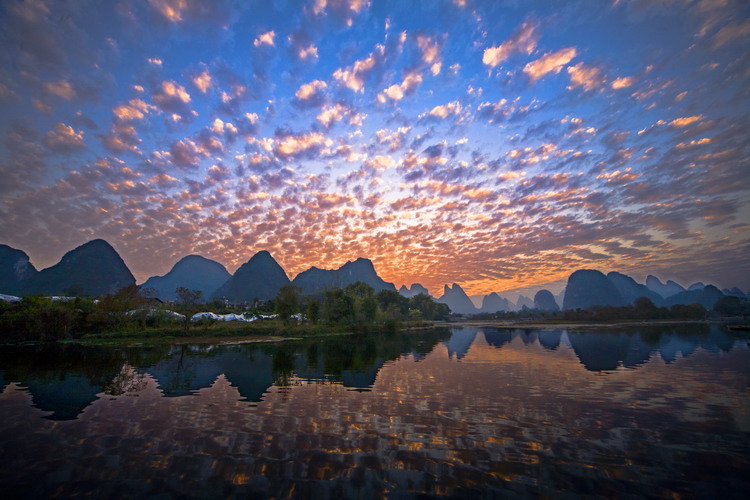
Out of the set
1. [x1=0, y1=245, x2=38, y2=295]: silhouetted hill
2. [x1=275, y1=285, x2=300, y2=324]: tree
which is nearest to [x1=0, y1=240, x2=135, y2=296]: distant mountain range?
[x1=0, y1=245, x2=38, y2=295]: silhouetted hill

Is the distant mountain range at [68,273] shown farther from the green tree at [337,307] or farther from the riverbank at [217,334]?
the green tree at [337,307]

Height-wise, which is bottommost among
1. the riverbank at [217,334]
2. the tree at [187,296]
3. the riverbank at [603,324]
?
the riverbank at [603,324]

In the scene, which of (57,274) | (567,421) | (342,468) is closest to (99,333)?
(342,468)

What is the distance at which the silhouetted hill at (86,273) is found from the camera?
5709 inches

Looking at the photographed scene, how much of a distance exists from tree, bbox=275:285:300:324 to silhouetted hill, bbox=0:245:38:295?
157m

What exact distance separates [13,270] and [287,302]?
6827 inches

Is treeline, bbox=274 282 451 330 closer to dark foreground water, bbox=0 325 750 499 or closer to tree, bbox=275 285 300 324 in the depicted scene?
tree, bbox=275 285 300 324

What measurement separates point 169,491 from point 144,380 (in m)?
17.2

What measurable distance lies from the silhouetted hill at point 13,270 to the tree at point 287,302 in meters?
157

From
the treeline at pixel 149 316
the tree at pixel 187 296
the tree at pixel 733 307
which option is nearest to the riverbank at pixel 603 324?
the tree at pixel 733 307

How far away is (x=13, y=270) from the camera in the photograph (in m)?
151

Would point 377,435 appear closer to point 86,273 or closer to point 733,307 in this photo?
point 733,307

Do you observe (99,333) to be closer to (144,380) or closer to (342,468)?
(144,380)


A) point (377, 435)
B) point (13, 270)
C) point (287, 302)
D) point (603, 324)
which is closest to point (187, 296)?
point (287, 302)
